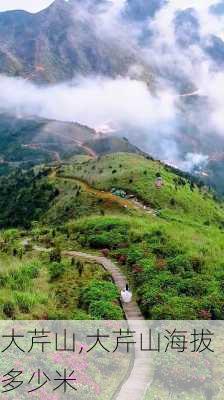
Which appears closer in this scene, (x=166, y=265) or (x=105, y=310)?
(x=105, y=310)

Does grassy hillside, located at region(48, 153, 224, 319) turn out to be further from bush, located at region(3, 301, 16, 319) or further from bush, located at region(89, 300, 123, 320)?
bush, located at region(3, 301, 16, 319)

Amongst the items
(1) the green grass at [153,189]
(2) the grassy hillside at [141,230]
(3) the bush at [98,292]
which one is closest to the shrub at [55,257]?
(2) the grassy hillside at [141,230]

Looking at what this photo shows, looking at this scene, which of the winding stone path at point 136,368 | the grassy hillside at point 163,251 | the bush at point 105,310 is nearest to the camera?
the winding stone path at point 136,368

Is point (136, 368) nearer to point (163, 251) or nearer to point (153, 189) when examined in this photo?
point (163, 251)

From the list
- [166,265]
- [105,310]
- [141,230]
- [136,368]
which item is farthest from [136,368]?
[141,230]

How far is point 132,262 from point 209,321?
44.2 feet

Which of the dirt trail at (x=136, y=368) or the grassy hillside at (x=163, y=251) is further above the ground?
the dirt trail at (x=136, y=368)

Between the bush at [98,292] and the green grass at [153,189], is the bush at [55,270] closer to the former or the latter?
the bush at [98,292]

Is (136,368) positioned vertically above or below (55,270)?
above

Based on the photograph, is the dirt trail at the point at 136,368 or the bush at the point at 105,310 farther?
the bush at the point at 105,310

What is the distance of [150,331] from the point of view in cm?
3078

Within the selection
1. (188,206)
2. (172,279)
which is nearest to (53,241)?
(172,279)

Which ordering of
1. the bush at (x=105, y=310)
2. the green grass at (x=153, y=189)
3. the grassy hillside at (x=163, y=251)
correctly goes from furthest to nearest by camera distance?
the green grass at (x=153, y=189)
the grassy hillside at (x=163, y=251)
the bush at (x=105, y=310)

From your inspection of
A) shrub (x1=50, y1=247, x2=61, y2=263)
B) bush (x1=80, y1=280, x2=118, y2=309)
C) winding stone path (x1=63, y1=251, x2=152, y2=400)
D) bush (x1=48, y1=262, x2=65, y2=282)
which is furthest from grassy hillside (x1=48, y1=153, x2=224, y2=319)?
bush (x1=48, y1=262, x2=65, y2=282)
